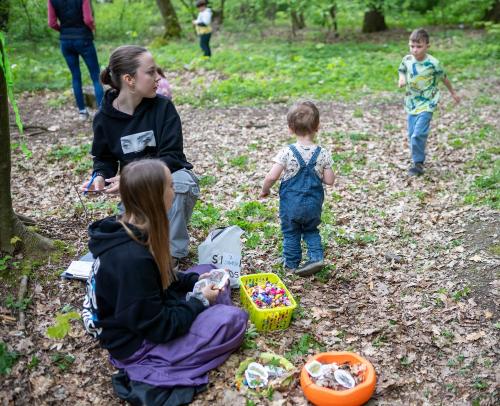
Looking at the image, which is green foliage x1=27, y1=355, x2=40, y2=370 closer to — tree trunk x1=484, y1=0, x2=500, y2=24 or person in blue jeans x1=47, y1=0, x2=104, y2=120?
person in blue jeans x1=47, y1=0, x2=104, y2=120

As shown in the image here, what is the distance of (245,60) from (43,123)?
234 inches

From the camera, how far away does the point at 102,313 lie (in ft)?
10.5

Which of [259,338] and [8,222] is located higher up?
[8,222]

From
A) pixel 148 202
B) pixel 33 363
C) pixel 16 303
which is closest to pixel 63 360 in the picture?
pixel 33 363

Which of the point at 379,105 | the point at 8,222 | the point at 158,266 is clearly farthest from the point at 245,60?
the point at 158,266

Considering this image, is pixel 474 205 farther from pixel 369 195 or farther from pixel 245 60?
pixel 245 60

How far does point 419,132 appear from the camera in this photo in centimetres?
670

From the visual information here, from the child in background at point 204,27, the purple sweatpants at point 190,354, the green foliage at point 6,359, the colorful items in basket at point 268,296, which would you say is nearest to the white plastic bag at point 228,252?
the colorful items in basket at point 268,296

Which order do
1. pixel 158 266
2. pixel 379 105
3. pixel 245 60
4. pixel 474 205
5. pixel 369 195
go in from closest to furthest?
pixel 158 266 → pixel 474 205 → pixel 369 195 → pixel 379 105 → pixel 245 60

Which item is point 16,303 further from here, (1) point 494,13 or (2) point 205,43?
(1) point 494,13

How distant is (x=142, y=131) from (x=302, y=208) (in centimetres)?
151

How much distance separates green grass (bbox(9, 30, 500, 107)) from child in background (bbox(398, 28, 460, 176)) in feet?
8.20

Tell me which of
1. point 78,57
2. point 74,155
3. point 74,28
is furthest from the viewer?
point 78,57

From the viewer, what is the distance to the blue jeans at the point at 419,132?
6688 millimetres
